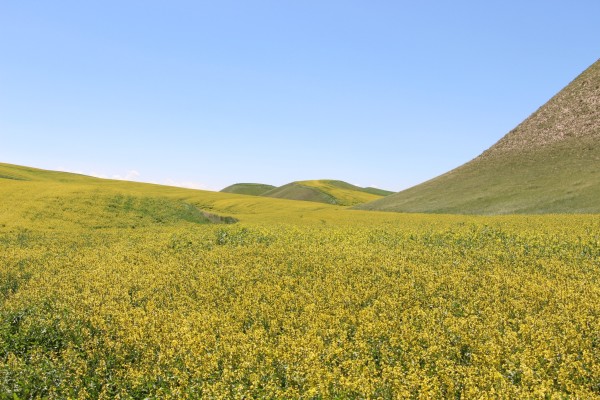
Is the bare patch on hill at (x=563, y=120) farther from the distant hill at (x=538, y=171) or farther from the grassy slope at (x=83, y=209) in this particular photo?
the grassy slope at (x=83, y=209)

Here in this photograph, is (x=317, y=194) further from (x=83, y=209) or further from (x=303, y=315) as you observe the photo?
(x=303, y=315)

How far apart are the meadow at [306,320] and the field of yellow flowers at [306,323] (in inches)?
2.5

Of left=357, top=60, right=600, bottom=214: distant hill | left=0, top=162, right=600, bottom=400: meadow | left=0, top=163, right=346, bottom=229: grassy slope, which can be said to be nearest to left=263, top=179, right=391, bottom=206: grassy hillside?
left=357, top=60, right=600, bottom=214: distant hill

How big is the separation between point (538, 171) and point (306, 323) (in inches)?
3358

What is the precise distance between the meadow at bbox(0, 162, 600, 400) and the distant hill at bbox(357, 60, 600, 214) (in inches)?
1699

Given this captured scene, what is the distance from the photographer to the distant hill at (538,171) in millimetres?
71500

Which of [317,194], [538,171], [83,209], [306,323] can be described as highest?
[538,171]

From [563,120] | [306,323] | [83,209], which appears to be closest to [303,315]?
[306,323]

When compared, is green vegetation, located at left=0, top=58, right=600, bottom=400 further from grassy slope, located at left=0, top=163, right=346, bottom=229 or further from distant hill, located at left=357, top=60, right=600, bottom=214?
distant hill, located at left=357, top=60, right=600, bottom=214

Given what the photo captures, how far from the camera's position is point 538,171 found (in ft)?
287

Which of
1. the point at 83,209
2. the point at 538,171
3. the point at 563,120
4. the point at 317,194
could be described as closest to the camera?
the point at 83,209

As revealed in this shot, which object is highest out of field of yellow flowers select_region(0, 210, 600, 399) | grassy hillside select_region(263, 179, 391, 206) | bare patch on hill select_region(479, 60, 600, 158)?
bare patch on hill select_region(479, 60, 600, 158)

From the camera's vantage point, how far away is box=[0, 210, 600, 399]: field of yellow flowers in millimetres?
10383

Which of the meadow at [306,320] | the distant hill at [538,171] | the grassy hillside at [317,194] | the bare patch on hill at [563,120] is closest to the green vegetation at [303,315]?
the meadow at [306,320]
